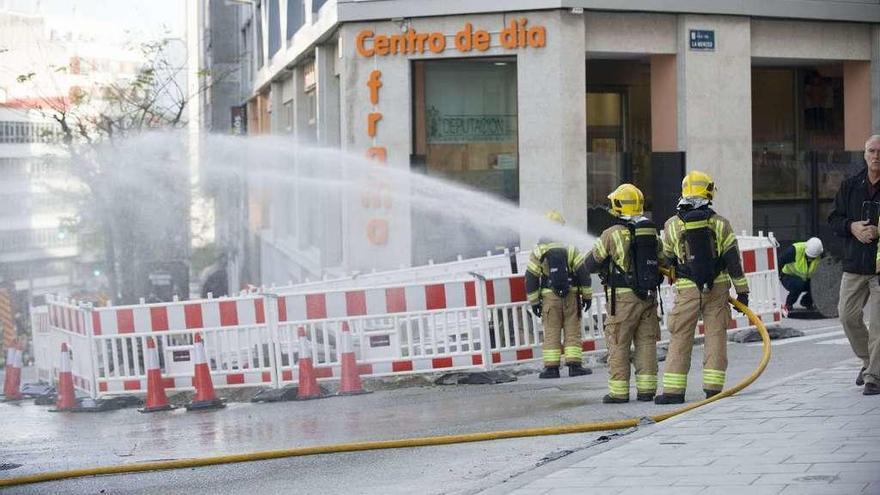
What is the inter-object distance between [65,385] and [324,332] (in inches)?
105

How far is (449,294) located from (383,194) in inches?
384

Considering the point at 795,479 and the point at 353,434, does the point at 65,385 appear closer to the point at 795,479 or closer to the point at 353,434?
the point at 353,434

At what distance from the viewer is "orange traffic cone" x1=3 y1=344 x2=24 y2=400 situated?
647 inches

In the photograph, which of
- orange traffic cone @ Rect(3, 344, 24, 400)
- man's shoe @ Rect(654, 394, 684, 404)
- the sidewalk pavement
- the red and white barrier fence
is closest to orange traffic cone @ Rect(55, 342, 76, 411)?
the red and white barrier fence

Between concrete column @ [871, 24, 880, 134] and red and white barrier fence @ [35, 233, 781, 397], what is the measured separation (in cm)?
1223

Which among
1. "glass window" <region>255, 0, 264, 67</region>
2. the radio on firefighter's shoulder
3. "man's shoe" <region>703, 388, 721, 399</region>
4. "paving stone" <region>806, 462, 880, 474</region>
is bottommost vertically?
"man's shoe" <region>703, 388, 721, 399</region>

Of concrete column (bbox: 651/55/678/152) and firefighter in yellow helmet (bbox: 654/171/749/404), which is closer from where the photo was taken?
firefighter in yellow helmet (bbox: 654/171/749/404)

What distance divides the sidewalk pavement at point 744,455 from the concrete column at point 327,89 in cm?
1654

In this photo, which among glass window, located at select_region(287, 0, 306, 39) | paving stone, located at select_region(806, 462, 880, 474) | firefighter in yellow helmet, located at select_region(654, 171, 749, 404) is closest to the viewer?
paving stone, located at select_region(806, 462, 880, 474)

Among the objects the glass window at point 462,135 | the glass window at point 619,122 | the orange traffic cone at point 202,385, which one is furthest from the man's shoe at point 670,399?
the glass window at point 619,122

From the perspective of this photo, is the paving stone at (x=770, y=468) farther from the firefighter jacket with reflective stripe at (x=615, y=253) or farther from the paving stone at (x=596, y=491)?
the firefighter jacket with reflective stripe at (x=615, y=253)

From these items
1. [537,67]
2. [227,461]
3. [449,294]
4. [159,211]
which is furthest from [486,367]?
[159,211]

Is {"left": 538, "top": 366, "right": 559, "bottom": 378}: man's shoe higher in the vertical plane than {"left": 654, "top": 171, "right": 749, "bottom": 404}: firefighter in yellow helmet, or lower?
lower

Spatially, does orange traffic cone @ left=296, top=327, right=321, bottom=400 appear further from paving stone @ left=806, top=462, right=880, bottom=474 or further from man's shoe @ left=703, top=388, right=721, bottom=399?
paving stone @ left=806, top=462, right=880, bottom=474
